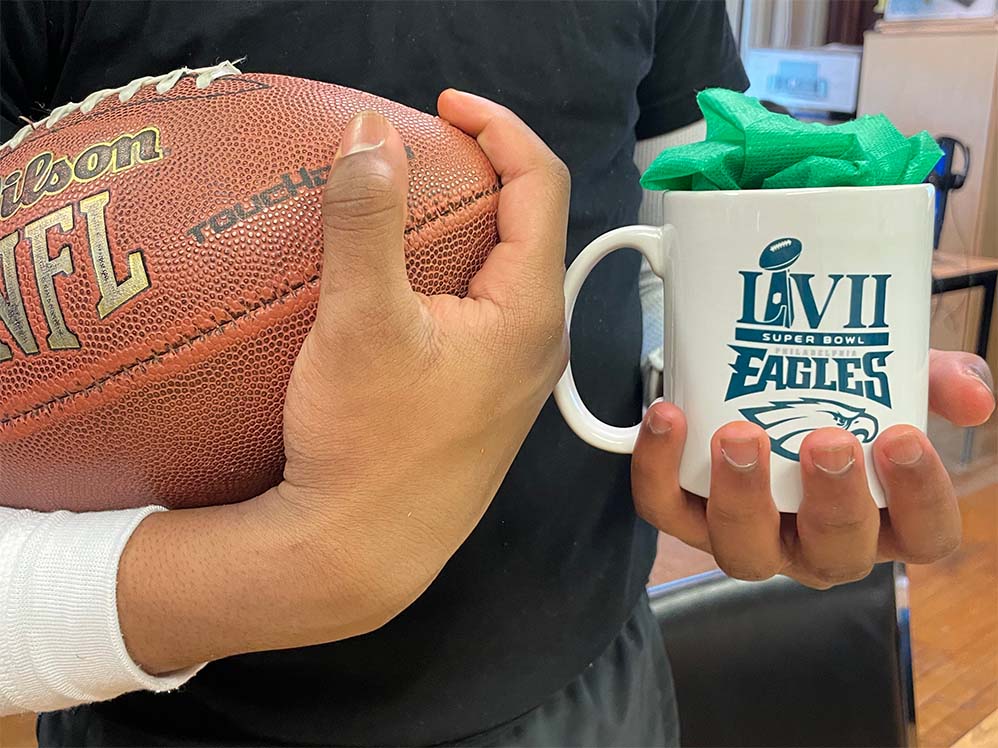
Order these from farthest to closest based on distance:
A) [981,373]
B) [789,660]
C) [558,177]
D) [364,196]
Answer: [789,660], [981,373], [558,177], [364,196]

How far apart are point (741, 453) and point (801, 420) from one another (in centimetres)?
4

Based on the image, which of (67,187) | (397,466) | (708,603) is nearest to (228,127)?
(67,187)

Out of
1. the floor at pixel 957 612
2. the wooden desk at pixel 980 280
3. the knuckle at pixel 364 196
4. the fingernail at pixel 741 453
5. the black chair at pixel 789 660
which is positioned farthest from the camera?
the wooden desk at pixel 980 280

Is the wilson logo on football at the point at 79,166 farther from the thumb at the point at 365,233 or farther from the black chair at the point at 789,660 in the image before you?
the black chair at the point at 789,660

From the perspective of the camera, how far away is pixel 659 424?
20.7 inches

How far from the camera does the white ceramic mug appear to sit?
0.46m

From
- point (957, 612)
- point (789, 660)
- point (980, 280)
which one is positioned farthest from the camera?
point (980, 280)

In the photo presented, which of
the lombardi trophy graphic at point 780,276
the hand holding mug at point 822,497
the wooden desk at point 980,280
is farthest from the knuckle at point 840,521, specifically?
the wooden desk at point 980,280

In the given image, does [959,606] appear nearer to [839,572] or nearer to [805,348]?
[839,572]

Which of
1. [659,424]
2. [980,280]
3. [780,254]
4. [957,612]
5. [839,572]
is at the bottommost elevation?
[957,612]

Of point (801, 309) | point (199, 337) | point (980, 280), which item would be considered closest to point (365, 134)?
point (199, 337)

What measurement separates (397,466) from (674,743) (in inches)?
21.7

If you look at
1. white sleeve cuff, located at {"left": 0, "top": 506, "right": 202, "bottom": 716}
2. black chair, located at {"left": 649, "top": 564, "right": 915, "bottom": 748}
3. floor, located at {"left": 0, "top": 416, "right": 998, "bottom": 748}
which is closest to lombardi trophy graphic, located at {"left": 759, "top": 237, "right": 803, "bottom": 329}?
white sleeve cuff, located at {"left": 0, "top": 506, "right": 202, "bottom": 716}

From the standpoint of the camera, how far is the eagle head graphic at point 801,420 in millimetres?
479
